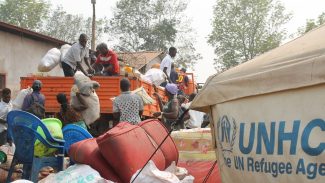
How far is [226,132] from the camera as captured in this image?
13.4 ft

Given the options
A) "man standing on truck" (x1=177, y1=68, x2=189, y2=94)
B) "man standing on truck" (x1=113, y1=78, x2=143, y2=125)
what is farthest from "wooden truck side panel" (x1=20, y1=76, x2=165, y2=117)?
"man standing on truck" (x1=177, y1=68, x2=189, y2=94)

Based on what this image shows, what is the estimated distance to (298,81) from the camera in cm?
329

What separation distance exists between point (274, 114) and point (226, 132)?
2.05 ft

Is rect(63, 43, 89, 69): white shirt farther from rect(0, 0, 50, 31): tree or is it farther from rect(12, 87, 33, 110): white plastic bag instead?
rect(0, 0, 50, 31): tree

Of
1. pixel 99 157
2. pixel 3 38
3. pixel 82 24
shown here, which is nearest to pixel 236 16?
pixel 82 24

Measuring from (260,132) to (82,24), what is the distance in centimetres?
7320

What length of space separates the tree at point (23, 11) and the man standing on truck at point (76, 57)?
188 feet

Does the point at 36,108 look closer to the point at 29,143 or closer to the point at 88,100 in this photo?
the point at 88,100

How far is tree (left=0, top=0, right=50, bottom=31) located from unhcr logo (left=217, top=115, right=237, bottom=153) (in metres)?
64.2

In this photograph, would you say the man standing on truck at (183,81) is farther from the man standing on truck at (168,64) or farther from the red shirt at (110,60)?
the red shirt at (110,60)

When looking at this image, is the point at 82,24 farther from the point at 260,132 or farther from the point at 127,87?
the point at 260,132

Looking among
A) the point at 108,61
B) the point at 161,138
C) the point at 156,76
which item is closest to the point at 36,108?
the point at 108,61

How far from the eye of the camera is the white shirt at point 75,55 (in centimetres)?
1048

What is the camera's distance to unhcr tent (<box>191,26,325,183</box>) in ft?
10.6
